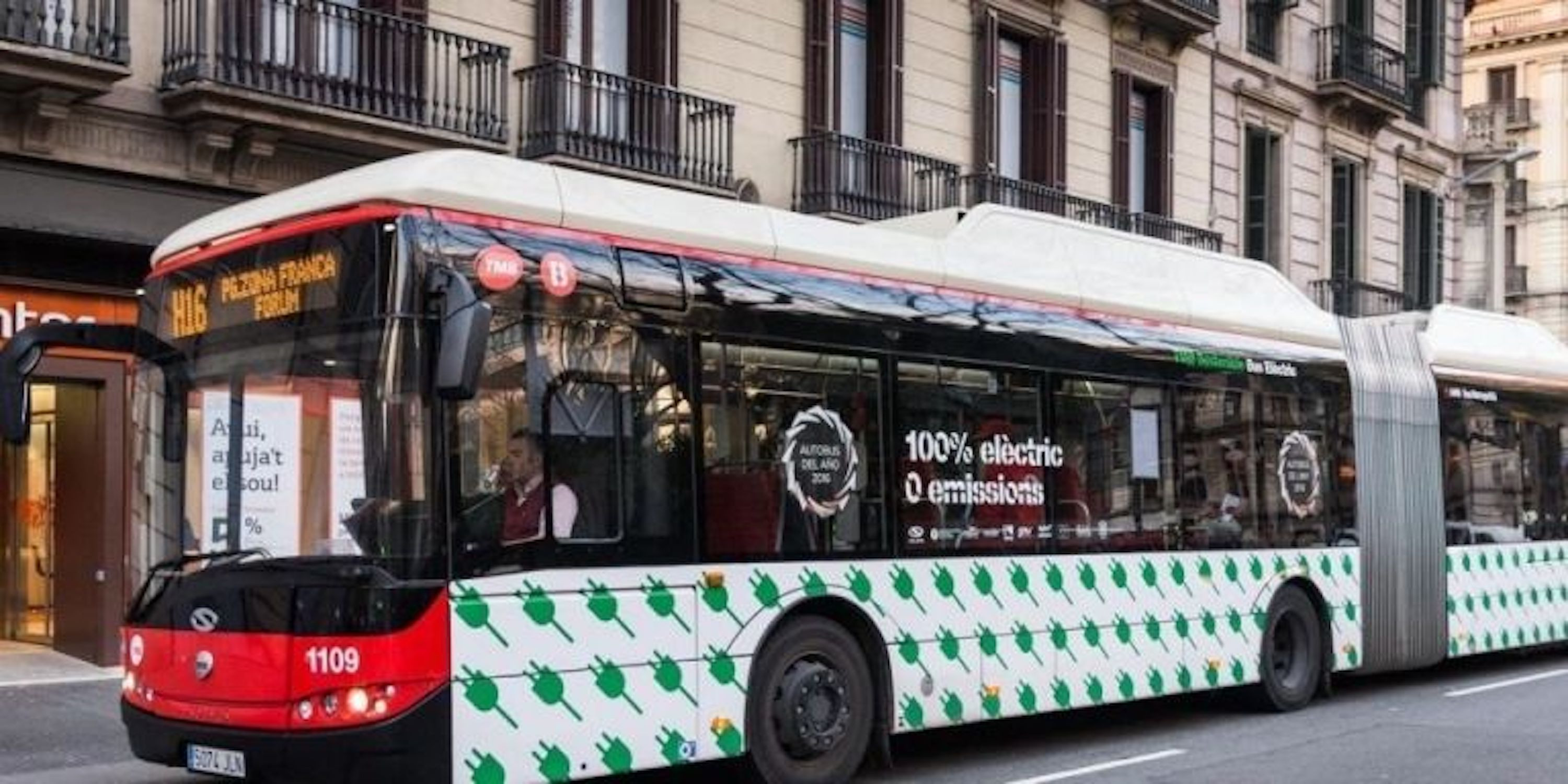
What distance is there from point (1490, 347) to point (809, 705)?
972 centimetres

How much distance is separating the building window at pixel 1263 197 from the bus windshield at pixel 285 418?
2317 centimetres

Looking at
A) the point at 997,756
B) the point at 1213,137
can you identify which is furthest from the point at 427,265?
the point at 1213,137

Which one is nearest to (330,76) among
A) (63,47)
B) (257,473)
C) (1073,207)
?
(63,47)

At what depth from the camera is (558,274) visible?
7.96 m

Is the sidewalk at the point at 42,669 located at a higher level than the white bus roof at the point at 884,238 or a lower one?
lower

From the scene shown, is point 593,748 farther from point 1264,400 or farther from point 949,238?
point 1264,400

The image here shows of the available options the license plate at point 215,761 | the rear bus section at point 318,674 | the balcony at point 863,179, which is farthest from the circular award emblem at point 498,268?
the balcony at point 863,179

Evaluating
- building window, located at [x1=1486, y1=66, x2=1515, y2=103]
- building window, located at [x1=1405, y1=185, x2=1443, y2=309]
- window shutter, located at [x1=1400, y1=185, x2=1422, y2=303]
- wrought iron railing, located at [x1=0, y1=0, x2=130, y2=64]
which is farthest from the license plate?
building window, located at [x1=1486, y1=66, x2=1515, y2=103]

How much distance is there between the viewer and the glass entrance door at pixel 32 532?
1437 cm

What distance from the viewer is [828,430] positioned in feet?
→ 30.6

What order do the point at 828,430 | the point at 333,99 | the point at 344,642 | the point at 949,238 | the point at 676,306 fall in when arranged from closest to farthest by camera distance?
the point at 344,642 → the point at 676,306 → the point at 828,430 → the point at 949,238 → the point at 333,99

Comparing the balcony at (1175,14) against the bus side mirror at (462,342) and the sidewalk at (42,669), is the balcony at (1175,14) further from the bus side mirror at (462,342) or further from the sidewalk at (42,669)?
the bus side mirror at (462,342)

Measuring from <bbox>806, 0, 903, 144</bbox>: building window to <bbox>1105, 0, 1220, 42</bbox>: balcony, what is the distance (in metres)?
5.11

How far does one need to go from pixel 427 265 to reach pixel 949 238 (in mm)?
4161
